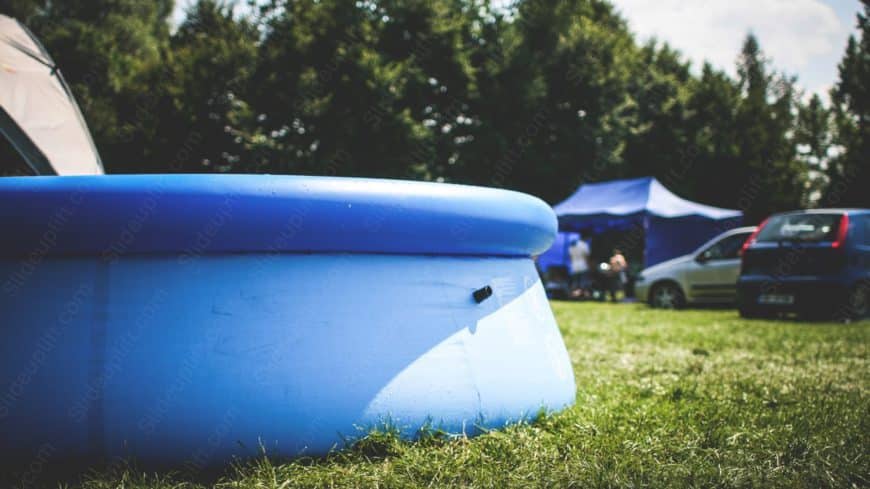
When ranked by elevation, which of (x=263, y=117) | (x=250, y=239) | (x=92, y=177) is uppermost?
(x=92, y=177)

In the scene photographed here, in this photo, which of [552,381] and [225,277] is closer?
[225,277]

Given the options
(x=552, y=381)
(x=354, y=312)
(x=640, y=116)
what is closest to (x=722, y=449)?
(x=552, y=381)

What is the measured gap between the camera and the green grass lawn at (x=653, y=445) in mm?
1822

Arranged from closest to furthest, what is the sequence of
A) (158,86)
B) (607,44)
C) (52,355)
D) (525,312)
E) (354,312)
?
(52,355) < (354,312) < (525,312) < (158,86) < (607,44)

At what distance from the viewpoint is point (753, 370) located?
4266mm

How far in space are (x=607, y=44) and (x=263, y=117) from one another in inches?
614

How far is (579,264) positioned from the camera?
16.1 m

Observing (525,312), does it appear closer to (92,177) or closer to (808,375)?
(92,177)

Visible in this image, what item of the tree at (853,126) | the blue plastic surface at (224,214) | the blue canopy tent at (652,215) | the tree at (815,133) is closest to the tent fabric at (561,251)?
the blue canopy tent at (652,215)

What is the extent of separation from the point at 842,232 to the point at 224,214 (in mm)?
9101

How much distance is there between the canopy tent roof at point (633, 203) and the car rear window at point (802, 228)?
646 centimetres

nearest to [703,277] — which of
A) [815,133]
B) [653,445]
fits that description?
[653,445]

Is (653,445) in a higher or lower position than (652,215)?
higher

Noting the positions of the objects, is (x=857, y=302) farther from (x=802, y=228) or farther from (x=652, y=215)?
(x=652, y=215)
